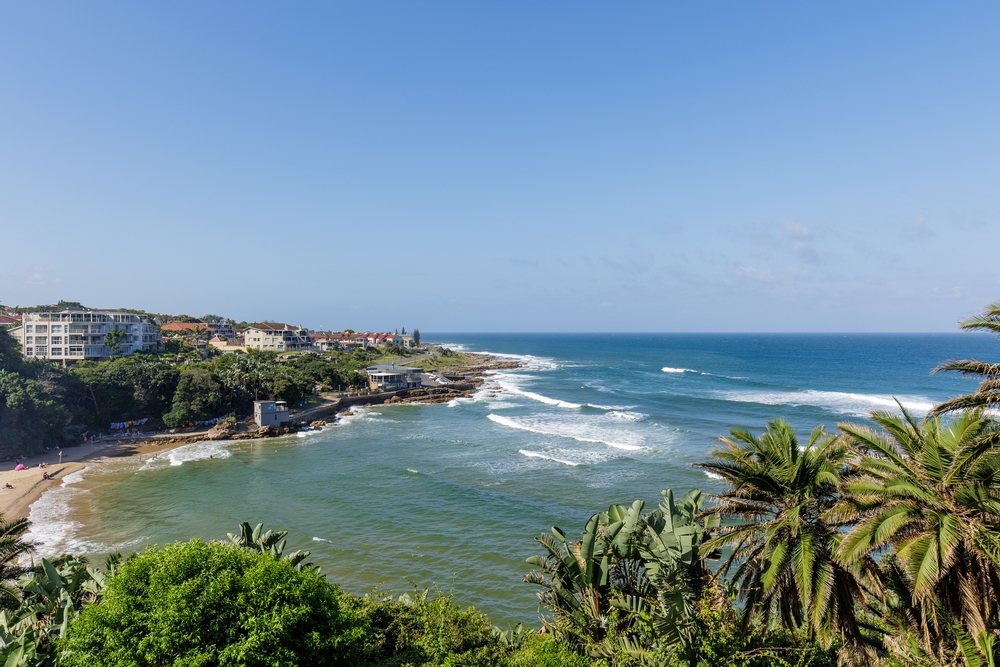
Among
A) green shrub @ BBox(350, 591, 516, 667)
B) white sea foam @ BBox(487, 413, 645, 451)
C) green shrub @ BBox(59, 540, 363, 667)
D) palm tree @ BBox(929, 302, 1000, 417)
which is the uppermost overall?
palm tree @ BBox(929, 302, 1000, 417)

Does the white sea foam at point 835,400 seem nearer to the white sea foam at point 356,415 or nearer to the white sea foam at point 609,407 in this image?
the white sea foam at point 609,407

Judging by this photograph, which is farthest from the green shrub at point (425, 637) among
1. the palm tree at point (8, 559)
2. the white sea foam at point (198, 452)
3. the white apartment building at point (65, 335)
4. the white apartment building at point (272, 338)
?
the white apartment building at point (272, 338)

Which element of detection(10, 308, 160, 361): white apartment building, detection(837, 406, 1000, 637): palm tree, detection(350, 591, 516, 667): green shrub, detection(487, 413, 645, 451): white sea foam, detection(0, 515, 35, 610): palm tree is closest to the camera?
detection(837, 406, 1000, 637): palm tree

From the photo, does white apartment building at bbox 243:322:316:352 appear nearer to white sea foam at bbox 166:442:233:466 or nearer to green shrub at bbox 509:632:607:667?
white sea foam at bbox 166:442:233:466

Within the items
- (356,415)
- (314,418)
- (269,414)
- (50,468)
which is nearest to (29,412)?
(50,468)

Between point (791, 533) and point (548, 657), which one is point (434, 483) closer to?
point (548, 657)

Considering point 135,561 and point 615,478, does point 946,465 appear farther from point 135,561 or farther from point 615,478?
point 615,478

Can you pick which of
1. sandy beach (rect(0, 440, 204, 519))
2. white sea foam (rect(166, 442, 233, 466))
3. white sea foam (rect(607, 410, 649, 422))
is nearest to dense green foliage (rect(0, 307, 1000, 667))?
sandy beach (rect(0, 440, 204, 519))
